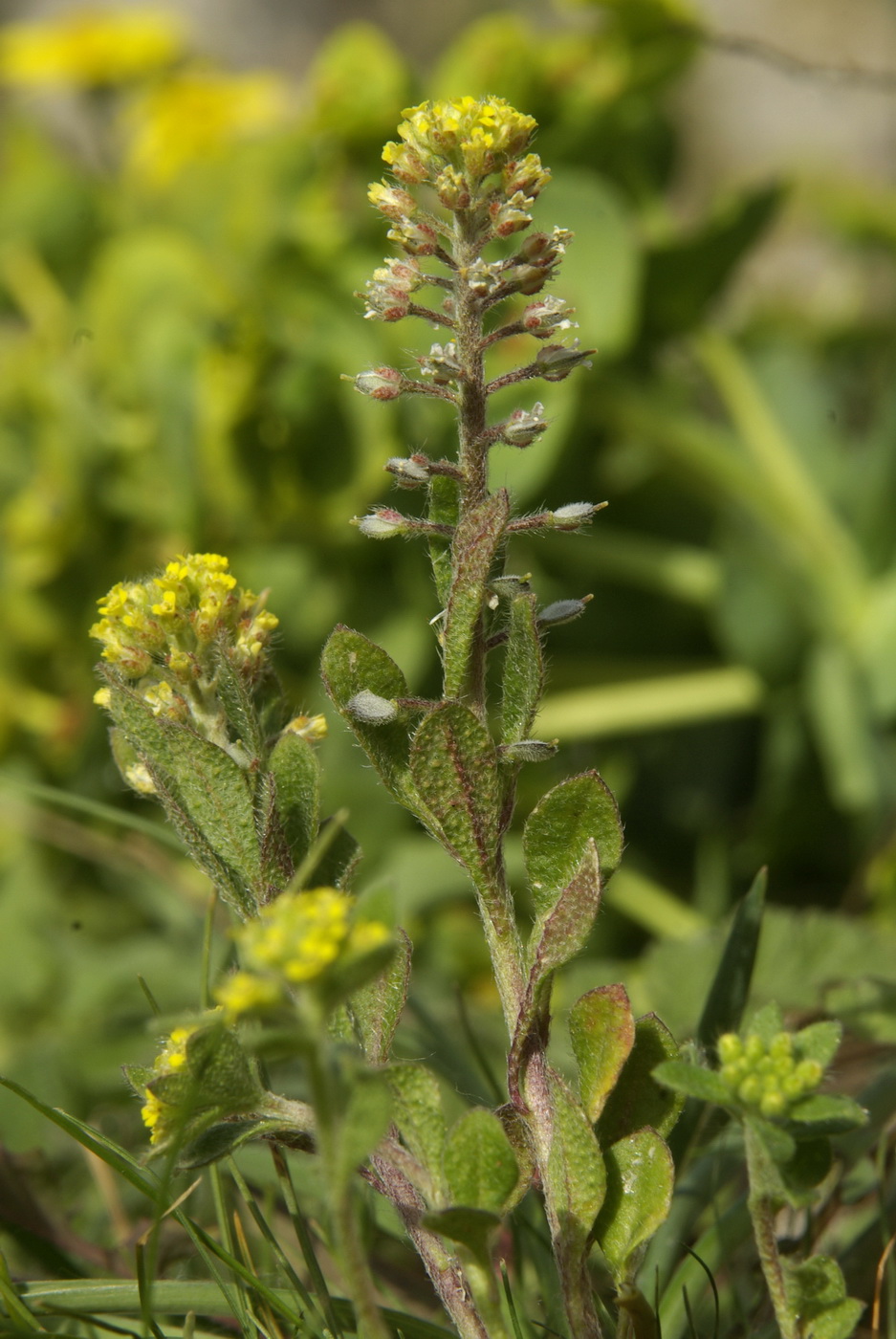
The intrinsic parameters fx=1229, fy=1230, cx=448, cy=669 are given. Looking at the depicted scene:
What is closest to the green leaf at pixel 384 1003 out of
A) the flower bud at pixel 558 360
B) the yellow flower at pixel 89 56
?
the flower bud at pixel 558 360

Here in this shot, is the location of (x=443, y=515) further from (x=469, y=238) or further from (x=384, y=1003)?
(x=384, y=1003)

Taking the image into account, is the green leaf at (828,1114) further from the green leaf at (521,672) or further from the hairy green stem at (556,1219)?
the green leaf at (521,672)

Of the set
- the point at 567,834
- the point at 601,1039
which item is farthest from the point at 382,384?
the point at 601,1039

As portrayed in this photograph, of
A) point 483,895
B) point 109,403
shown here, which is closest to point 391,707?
point 483,895

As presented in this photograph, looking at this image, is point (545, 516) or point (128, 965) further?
point (128, 965)

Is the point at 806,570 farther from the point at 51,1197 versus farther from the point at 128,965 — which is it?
the point at 51,1197

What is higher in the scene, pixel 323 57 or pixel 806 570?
pixel 323 57
